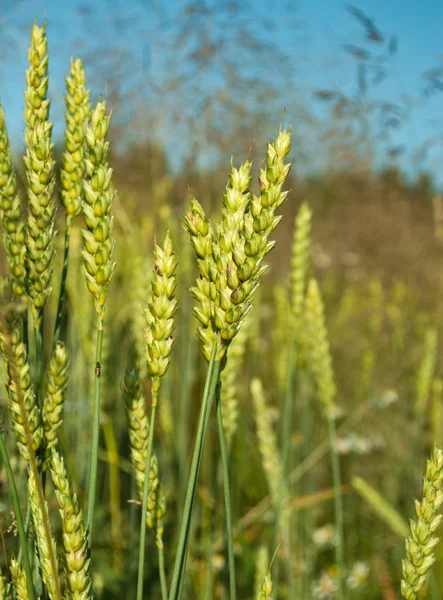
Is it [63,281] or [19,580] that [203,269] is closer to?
[63,281]

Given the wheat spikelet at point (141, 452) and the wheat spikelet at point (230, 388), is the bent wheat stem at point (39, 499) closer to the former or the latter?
the wheat spikelet at point (141, 452)

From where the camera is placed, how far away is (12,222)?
671mm

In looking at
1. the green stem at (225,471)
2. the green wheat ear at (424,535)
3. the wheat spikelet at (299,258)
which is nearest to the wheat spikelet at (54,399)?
the green stem at (225,471)

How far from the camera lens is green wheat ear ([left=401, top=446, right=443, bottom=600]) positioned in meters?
0.64

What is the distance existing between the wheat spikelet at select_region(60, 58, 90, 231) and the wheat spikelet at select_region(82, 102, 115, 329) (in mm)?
95

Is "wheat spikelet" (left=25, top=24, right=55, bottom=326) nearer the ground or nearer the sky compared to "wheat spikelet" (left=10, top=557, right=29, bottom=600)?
nearer the sky

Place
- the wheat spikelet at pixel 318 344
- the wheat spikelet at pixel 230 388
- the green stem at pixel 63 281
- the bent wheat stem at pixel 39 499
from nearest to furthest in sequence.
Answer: the bent wheat stem at pixel 39 499, the green stem at pixel 63 281, the wheat spikelet at pixel 230 388, the wheat spikelet at pixel 318 344

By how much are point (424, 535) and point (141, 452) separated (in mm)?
308

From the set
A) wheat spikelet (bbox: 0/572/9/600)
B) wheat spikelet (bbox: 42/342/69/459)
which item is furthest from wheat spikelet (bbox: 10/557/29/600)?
wheat spikelet (bbox: 42/342/69/459)

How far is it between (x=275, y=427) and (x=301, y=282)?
6.19ft

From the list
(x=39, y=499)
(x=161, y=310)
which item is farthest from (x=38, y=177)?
(x=39, y=499)

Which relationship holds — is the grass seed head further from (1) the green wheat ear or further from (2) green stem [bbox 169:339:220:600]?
(1) the green wheat ear

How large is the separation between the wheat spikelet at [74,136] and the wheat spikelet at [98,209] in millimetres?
95

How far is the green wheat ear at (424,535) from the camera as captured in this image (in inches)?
25.2
